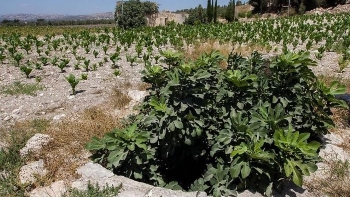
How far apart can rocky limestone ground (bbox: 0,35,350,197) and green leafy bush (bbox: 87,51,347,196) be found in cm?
18

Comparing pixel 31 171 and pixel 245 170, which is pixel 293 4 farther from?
pixel 31 171

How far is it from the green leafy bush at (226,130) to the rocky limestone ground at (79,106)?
0.58ft

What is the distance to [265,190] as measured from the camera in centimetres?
274

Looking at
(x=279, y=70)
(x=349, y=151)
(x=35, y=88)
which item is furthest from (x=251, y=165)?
(x=35, y=88)

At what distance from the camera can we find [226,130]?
288 centimetres

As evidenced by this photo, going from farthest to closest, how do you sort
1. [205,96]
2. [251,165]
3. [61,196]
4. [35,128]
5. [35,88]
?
1. [35,88]
2. [35,128]
3. [205,96]
4. [61,196]
5. [251,165]

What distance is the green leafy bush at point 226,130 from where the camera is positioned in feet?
8.71

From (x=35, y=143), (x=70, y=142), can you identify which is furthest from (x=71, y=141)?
(x=35, y=143)

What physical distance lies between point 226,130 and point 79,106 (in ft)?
11.1

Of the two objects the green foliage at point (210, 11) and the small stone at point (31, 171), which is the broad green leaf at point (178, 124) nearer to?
the small stone at point (31, 171)

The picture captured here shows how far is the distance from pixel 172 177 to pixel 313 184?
1472mm

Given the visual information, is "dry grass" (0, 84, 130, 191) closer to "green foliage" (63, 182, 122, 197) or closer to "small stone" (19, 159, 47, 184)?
"small stone" (19, 159, 47, 184)

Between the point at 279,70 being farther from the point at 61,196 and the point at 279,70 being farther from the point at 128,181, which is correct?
the point at 61,196

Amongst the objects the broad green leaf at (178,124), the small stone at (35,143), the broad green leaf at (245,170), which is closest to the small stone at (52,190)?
the small stone at (35,143)
